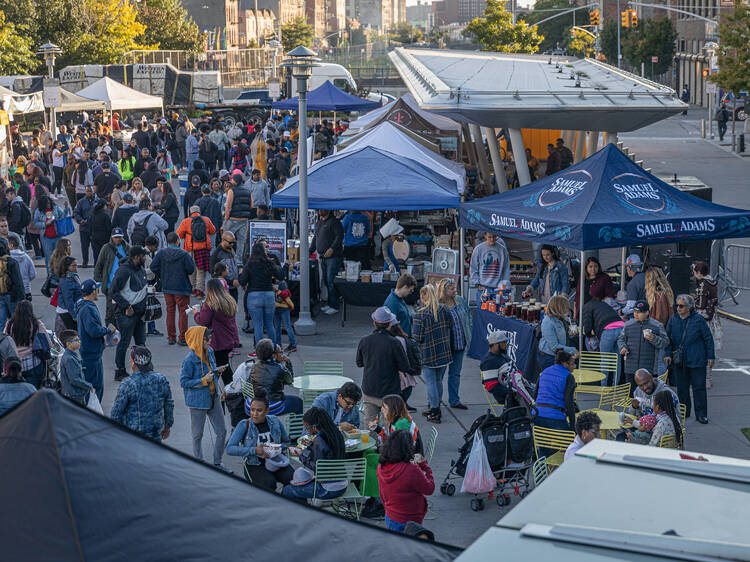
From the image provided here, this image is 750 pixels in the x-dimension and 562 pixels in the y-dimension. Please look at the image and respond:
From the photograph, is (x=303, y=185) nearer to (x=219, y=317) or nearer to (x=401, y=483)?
(x=219, y=317)

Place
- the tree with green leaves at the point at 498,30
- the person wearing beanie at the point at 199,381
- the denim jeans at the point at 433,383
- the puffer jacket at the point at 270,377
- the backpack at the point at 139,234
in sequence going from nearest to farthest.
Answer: the puffer jacket at the point at 270,377 < the person wearing beanie at the point at 199,381 < the denim jeans at the point at 433,383 < the backpack at the point at 139,234 < the tree with green leaves at the point at 498,30

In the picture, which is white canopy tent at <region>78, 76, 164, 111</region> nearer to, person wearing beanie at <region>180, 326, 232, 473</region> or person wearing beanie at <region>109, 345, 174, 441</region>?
person wearing beanie at <region>180, 326, 232, 473</region>

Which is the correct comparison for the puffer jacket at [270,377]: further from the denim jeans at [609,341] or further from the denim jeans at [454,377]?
the denim jeans at [609,341]

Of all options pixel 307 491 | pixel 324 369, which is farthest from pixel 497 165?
pixel 307 491

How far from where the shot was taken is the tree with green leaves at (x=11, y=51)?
45906 mm

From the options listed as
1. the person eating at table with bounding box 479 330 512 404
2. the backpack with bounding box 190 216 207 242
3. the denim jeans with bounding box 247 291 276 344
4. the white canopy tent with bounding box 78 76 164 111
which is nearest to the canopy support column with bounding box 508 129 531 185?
the backpack with bounding box 190 216 207 242

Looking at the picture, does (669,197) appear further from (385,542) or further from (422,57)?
(422,57)

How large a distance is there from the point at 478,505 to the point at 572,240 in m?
4.61

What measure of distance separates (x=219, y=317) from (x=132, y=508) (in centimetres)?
762

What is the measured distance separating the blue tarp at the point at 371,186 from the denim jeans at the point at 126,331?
12.0 ft

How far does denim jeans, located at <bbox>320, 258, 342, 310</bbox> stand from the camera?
1619 cm

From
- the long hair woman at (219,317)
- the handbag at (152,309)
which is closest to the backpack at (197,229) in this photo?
the handbag at (152,309)

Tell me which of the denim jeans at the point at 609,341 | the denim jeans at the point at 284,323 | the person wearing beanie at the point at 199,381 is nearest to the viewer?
the person wearing beanie at the point at 199,381

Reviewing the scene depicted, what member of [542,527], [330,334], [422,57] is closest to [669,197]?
[330,334]
